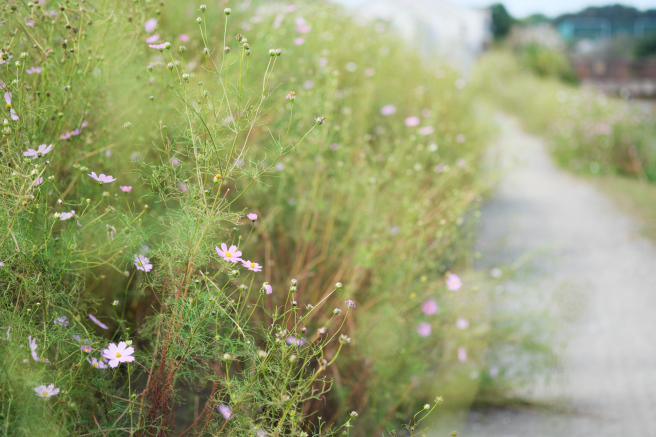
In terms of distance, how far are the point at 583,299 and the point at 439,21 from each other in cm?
1378

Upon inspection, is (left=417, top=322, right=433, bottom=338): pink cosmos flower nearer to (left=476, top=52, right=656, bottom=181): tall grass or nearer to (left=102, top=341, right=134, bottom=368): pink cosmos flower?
(left=102, top=341, right=134, bottom=368): pink cosmos flower

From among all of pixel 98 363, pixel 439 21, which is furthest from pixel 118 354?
pixel 439 21

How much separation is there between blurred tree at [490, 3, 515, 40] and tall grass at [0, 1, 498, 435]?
30259 mm

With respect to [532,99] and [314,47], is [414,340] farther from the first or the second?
[532,99]

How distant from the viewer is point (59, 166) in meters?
1.31

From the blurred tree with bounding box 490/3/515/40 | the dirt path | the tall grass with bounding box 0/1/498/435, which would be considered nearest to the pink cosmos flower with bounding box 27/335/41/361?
the tall grass with bounding box 0/1/498/435

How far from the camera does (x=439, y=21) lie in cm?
1465

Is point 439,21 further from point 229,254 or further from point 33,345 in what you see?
point 33,345

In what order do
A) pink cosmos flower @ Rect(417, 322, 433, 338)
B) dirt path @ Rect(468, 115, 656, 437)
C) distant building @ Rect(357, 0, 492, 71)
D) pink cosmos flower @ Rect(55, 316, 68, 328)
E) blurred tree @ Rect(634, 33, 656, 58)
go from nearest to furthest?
1. pink cosmos flower @ Rect(55, 316, 68, 328)
2. pink cosmos flower @ Rect(417, 322, 433, 338)
3. dirt path @ Rect(468, 115, 656, 437)
4. distant building @ Rect(357, 0, 492, 71)
5. blurred tree @ Rect(634, 33, 656, 58)

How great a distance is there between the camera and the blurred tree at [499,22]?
29188mm

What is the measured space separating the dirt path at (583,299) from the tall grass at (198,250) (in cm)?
47

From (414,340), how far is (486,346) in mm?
783

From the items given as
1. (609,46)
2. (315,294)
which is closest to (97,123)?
(315,294)

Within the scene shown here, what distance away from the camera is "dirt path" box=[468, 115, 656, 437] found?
7.07 ft
